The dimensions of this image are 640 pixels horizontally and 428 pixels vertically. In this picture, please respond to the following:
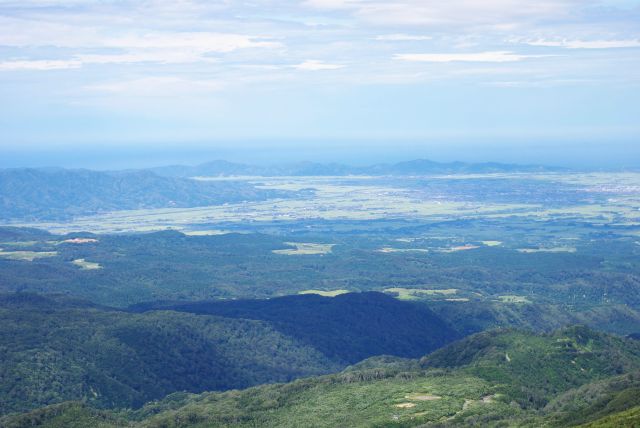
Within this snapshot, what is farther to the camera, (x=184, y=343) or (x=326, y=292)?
(x=326, y=292)

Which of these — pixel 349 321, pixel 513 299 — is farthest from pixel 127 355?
pixel 513 299

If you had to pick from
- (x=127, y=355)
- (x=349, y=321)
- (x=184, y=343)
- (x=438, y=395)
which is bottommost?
(x=349, y=321)

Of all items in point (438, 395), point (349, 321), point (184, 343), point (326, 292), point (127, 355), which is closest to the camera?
point (438, 395)

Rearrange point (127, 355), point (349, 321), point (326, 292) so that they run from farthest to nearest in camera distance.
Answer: point (326, 292) < point (349, 321) < point (127, 355)

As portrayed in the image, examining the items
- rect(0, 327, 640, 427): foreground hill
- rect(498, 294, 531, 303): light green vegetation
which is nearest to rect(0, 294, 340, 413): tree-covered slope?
rect(0, 327, 640, 427): foreground hill

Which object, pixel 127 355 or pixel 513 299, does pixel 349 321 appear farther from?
pixel 127 355

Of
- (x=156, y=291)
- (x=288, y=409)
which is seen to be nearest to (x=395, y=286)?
(x=156, y=291)

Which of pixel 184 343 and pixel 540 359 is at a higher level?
pixel 540 359

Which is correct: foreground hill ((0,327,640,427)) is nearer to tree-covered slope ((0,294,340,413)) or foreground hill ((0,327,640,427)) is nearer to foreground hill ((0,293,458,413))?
tree-covered slope ((0,294,340,413))
